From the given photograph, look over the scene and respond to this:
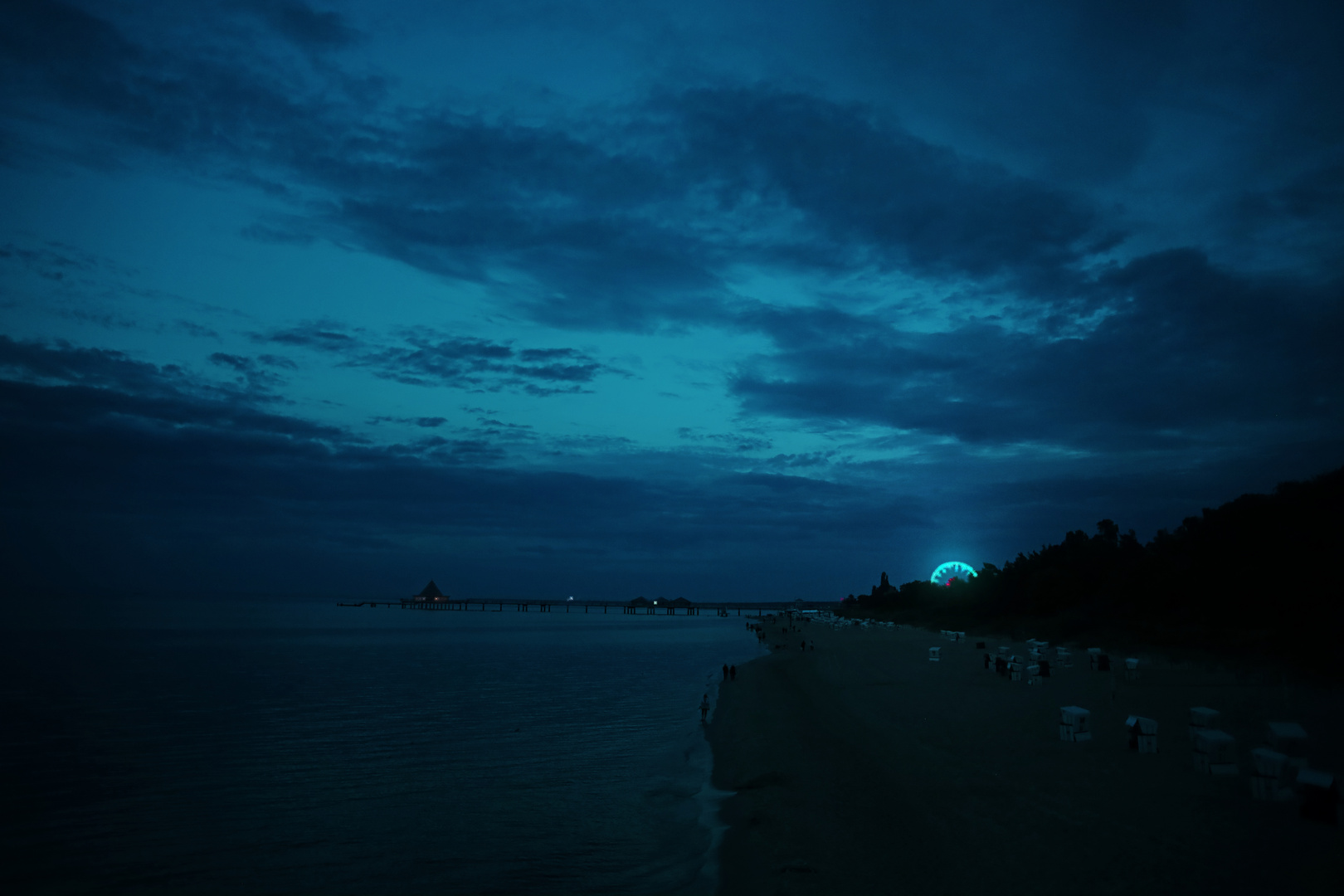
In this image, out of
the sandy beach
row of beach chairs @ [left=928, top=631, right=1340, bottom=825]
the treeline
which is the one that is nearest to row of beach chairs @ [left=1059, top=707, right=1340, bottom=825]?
row of beach chairs @ [left=928, top=631, right=1340, bottom=825]

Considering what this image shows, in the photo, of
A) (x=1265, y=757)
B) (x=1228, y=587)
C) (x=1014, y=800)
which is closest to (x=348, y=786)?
(x=1014, y=800)

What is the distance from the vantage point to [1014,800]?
1539 centimetres

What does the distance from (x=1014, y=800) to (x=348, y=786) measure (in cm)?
1585

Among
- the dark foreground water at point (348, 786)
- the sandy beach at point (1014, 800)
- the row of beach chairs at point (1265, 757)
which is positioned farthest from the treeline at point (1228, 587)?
the dark foreground water at point (348, 786)

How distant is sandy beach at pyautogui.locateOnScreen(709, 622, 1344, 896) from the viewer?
11.6 metres

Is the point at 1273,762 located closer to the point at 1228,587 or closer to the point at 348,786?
the point at 348,786

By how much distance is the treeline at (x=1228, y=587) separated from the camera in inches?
1382

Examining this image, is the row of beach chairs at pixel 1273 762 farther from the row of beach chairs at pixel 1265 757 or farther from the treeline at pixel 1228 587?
the treeline at pixel 1228 587

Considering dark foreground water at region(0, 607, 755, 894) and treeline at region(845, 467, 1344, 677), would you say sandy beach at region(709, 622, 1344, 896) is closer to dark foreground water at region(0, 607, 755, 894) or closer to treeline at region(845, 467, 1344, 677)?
dark foreground water at region(0, 607, 755, 894)

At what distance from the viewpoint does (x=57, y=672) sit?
43188mm

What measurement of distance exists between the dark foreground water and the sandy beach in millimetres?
1809

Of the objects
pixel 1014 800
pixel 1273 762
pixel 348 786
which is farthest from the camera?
pixel 348 786

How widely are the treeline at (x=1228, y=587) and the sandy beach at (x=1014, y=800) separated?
8265 millimetres

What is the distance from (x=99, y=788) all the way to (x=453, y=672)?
30823mm
